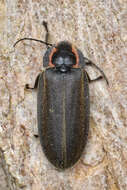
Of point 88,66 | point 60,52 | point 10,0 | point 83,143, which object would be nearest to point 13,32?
point 10,0

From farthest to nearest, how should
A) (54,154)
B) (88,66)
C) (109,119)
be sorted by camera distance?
(88,66)
(109,119)
(54,154)

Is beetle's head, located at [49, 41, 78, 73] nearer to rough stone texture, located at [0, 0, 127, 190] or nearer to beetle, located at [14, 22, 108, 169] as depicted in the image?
beetle, located at [14, 22, 108, 169]

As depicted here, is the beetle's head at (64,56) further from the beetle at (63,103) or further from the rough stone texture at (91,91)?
the rough stone texture at (91,91)

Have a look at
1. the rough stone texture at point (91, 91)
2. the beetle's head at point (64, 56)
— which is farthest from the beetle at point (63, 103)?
the rough stone texture at point (91, 91)

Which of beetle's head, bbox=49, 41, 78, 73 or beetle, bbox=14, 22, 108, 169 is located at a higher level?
beetle's head, bbox=49, 41, 78, 73

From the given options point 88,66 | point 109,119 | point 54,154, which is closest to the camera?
point 54,154

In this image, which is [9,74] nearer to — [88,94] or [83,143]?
[88,94]

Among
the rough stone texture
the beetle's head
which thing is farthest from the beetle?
the rough stone texture
